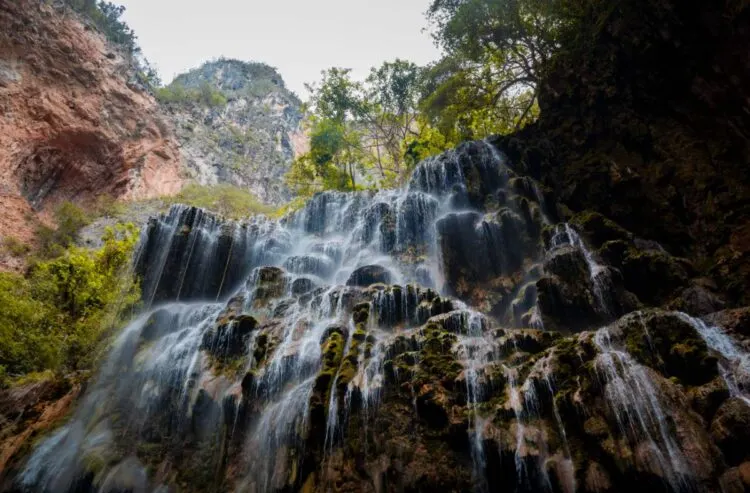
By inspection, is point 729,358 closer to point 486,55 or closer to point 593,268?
point 593,268

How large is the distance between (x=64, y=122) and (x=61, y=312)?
20471 mm

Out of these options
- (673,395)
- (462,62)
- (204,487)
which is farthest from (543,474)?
(462,62)

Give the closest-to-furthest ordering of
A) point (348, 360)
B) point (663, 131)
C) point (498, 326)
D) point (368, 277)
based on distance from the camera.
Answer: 1. point (348, 360)
2. point (498, 326)
3. point (663, 131)
4. point (368, 277)

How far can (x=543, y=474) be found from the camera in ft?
22.6

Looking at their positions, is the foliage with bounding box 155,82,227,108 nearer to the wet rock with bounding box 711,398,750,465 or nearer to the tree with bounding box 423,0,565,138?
the tree with bounding box 423,0,565,138

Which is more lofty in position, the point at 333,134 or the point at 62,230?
the point at 333,134

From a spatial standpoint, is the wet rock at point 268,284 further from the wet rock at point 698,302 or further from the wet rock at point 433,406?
the wet rock at point 698,302

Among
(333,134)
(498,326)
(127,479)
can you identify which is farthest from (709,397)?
(333,134)

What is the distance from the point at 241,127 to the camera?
61531 millimetres

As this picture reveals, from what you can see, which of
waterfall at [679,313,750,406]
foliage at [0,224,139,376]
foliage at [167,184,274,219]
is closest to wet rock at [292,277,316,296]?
foliage at [0,224,139,376]

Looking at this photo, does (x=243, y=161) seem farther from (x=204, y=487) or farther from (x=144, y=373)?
(x=204, y=487)

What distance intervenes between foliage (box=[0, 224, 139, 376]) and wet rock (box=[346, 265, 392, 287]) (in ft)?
31.6

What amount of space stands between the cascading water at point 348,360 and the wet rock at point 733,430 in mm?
674

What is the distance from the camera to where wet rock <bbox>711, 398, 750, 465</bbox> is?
5859 millimetres
